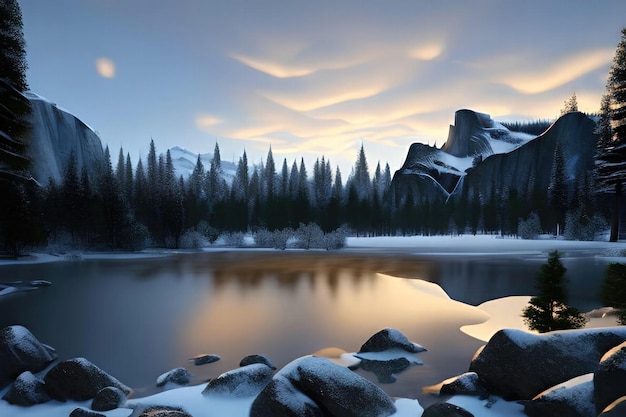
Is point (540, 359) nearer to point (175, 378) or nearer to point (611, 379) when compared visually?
point (611, 379)

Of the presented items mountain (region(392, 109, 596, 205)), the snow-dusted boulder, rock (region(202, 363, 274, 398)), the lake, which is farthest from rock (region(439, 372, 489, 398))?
mountain (region(392, 109, 596, 205))

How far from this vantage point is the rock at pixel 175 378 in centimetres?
827

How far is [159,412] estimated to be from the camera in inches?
240

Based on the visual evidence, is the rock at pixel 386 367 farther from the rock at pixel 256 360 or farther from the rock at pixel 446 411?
the rock at pixel 256 360

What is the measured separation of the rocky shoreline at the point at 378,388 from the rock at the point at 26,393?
A: 0.02 metres

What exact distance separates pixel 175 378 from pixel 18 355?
4207 mm

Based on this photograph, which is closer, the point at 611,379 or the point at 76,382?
the point at 611,379

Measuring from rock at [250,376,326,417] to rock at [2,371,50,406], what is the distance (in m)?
4.56

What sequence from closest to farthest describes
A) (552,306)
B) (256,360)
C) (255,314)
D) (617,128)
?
(256,360) < (552,306) < (255,314) < (617,128)

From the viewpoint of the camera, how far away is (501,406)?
6426mm

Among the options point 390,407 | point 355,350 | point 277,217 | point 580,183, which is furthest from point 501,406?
point 580,183

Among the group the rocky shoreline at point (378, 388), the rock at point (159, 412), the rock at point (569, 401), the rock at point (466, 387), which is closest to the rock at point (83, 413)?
the rocky shoreline at point (378, 388)

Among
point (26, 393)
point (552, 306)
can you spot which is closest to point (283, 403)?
point (26, 393)

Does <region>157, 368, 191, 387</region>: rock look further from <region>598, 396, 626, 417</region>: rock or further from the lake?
<region>598, 396, 626, 417</region>: rock
